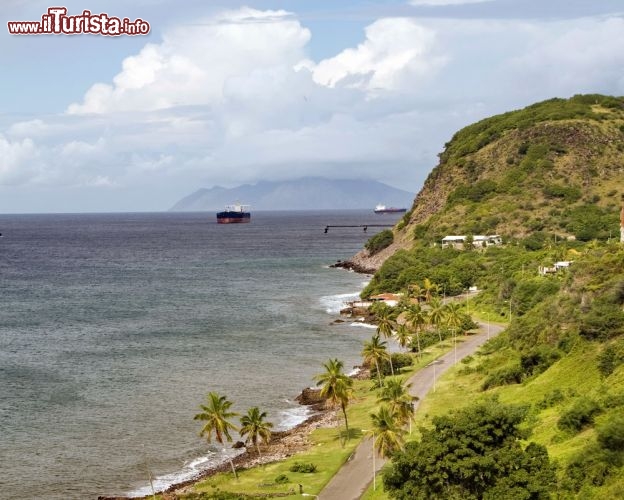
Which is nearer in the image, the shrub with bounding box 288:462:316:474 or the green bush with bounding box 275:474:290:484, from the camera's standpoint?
the green bush with bounding box 275:474:290:484

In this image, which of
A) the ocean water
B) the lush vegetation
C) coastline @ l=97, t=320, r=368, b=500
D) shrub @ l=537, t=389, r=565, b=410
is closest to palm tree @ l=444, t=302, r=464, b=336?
the lush vegetation

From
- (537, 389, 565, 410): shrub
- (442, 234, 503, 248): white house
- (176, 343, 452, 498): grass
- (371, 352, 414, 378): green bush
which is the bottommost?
(176, 343, 452, 498): grass

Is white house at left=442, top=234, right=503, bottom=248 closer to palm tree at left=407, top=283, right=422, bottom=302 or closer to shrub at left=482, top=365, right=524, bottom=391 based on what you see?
palm tree at left=407, top=283, right=422, bottom=302

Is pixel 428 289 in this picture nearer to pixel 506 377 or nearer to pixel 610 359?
pixel 506 377

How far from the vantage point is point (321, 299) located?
15788cm

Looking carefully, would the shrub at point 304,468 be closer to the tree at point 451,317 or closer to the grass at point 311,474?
the grass at point 311,474

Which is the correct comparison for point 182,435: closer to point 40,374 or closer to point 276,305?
point 40,374

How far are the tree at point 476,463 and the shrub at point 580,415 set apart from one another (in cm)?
1061

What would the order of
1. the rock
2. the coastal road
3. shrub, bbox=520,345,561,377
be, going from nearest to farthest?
the coastal road
shrub, bbox=520,345,561,377
the rock

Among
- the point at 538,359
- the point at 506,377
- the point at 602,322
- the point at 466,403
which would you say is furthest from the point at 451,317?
the point at 602,322

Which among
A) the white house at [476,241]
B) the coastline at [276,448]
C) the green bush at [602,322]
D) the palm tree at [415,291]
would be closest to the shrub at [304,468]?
the coastline at [276,448]

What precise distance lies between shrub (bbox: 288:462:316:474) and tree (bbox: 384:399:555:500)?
52.5 feet

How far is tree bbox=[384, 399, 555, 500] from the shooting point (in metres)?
42.3

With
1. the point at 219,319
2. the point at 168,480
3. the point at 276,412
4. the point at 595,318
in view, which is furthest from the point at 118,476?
the point at 219,319
